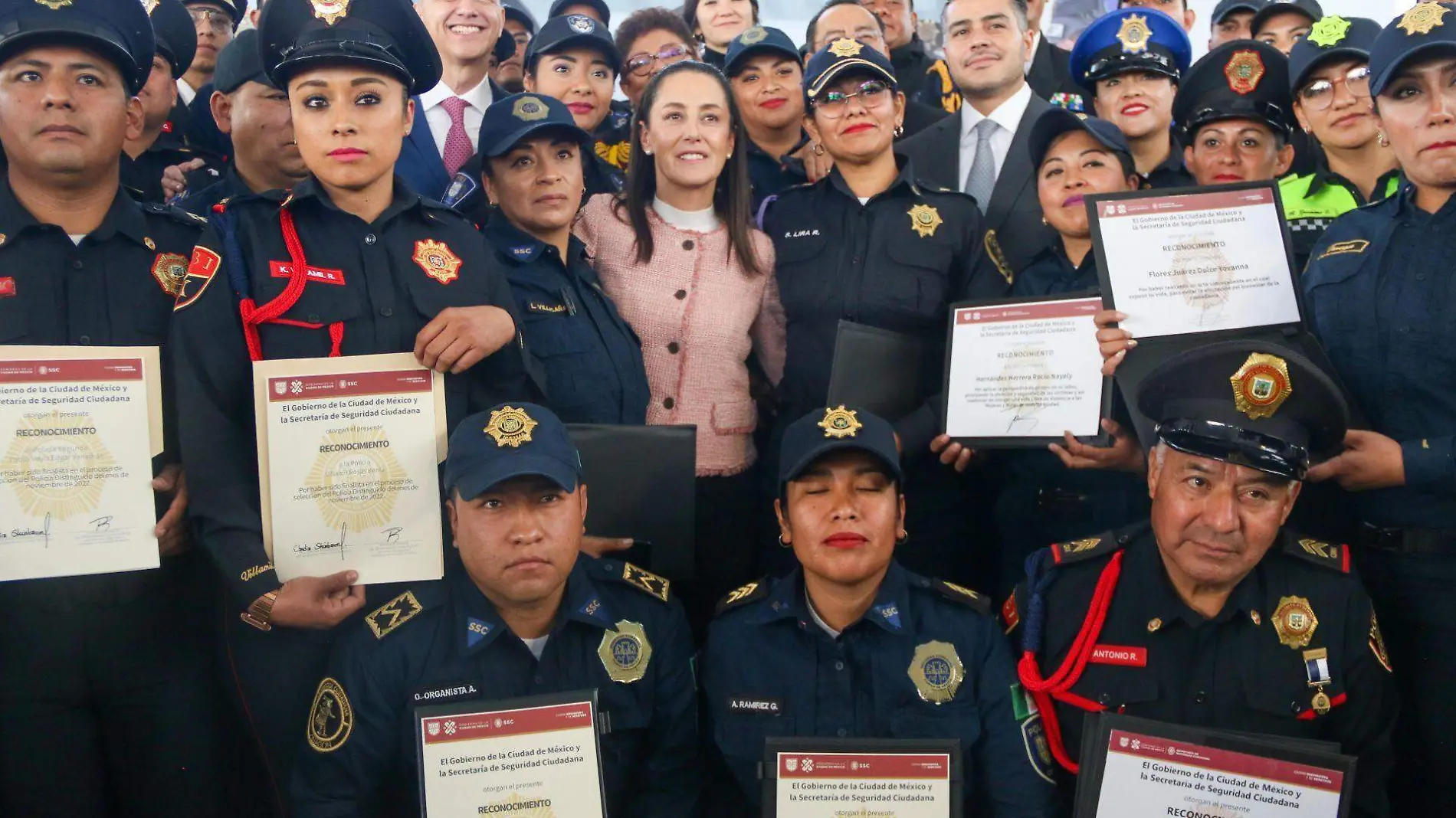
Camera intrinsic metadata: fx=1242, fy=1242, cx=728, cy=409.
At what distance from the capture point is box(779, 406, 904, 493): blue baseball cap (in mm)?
3727

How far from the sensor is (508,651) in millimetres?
3590

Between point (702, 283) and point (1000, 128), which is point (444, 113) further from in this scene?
point (1000, 128)

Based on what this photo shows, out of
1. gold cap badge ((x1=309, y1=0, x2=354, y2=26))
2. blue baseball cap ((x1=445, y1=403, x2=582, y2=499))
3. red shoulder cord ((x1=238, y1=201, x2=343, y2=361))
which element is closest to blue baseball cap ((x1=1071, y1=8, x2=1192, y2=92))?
blue baseball cap ((x1=445, y1=403, x2=582, y2=499))

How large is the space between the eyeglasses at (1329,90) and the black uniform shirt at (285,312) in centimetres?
320

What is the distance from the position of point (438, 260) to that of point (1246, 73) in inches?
126

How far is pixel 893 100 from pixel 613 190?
121 centimetres

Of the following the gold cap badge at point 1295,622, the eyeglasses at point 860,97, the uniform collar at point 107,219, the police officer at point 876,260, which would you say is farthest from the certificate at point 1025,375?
the uniform collar at point 107,219

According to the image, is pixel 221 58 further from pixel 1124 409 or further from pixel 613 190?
pixel 1124 409

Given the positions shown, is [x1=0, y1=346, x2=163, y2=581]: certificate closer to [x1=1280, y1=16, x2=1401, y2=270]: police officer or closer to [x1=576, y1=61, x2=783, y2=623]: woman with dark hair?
[x1=576, y1=61, x2=783, y2=623]: woman with dark hair

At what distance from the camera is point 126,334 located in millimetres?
3572

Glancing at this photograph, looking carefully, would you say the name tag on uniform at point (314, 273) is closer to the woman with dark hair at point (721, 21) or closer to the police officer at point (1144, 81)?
the police officer at point (1144, 81)

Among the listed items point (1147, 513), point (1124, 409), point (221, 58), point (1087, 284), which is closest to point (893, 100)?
point (1087, 284)

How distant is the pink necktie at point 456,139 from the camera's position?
18.0 feet

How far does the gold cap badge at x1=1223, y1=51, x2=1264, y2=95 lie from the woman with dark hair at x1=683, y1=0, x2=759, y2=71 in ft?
9.06
